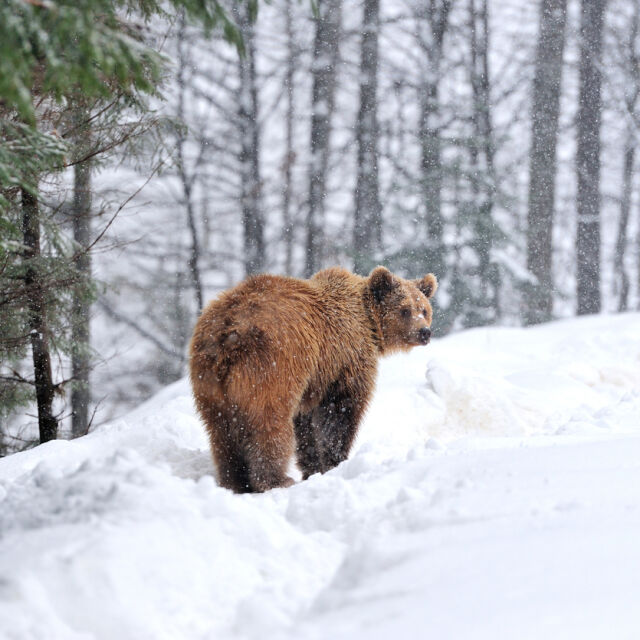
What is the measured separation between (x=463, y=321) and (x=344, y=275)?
8265 mm

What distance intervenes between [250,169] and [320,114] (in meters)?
2.27

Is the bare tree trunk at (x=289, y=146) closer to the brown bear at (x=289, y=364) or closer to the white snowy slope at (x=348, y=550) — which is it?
the brown bear at (x=289, y=364)

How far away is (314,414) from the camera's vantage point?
5.17 metres

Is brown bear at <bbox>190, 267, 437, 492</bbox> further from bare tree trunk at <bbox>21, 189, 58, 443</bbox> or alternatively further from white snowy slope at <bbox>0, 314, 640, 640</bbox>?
bare tree trunk at <bbox>21, 189, 58, 443</bbox>

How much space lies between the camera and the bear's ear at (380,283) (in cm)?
534

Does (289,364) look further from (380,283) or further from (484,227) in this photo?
(484,227)

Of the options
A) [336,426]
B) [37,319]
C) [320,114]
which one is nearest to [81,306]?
[37,319]

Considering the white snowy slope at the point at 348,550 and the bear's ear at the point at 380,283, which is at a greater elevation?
the bear's ear at the point at 380,283

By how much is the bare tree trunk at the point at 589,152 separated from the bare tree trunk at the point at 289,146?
694cm

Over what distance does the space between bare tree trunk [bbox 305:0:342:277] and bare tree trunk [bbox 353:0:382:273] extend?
0.76m

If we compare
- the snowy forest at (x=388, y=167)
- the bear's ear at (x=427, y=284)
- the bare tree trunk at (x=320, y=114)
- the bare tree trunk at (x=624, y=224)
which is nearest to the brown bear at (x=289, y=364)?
the bear's ear at (x=427, y=284)

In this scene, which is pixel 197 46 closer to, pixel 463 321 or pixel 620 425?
pixel 463 321

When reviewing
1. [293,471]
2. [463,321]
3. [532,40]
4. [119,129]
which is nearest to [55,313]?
[119,129]

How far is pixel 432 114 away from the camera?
15.4 meters
